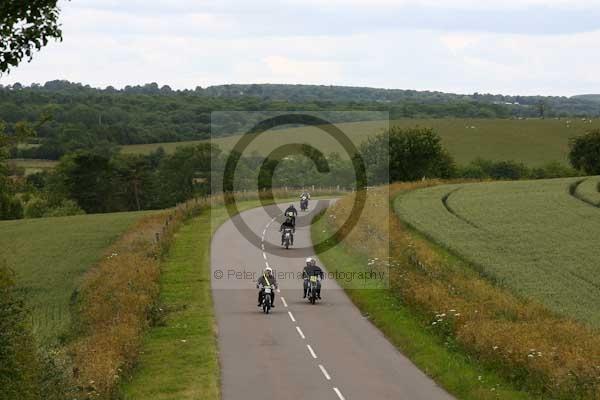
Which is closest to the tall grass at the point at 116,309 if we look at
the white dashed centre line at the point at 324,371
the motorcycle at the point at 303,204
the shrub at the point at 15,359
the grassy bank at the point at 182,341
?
the grassy bank at the point at 182,341

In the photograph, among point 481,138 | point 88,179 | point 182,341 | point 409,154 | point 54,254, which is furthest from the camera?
point 481,138

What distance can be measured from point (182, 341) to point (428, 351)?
309 inches

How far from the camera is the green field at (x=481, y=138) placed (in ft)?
456

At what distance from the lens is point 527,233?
163 ft

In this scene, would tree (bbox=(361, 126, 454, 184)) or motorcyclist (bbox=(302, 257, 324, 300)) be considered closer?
motorcyclist (bbox=(302, 257, 324, 300))

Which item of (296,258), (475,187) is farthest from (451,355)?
(475,187)

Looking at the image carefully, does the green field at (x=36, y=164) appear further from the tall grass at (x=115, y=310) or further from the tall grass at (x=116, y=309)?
the tall grass at (x=115, y=310)

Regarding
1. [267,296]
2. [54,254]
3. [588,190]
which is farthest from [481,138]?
[267,296]

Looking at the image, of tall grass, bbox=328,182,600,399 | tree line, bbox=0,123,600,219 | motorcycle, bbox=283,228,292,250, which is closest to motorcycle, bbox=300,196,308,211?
motorcycle, bbox=283,228,292,250

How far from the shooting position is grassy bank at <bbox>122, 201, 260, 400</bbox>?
75.5ft

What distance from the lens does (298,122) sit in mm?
165000

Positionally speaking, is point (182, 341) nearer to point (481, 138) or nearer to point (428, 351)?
point (428, 351)

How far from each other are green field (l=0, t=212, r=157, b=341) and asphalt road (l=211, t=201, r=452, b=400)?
278 inches

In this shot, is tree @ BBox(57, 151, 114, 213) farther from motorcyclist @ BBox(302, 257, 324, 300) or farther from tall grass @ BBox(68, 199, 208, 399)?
motorcyclist @ BBox(302, 257, 324, 300)
